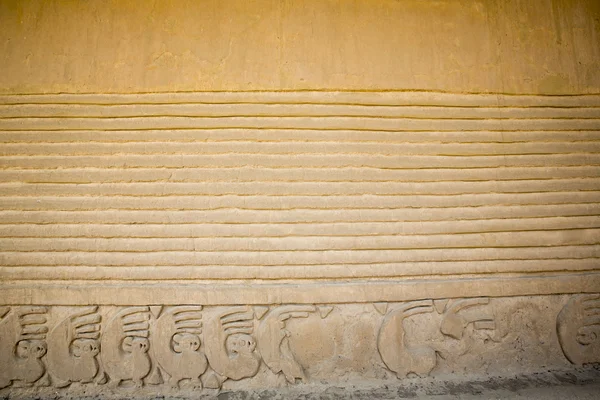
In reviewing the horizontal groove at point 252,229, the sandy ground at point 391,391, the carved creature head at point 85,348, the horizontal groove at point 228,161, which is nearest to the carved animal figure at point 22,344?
the sandy ground at point 391,391

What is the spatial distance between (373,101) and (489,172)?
111 centimetres

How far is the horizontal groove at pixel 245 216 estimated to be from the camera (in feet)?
9.45

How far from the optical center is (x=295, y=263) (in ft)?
9.48

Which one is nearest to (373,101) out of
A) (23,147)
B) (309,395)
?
(309,395)

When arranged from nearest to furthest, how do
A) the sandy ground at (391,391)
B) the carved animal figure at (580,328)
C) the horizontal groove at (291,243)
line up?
the sandy ground at (391,391)
the horizontal groove at (291,243)
the carved animal figure at (580,328)

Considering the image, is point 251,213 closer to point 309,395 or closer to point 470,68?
point 309,395

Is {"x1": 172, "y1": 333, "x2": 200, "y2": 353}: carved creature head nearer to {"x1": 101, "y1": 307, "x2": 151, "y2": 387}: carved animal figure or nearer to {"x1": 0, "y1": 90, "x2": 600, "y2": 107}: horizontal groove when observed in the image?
{"x1": 101, "y1": 307, "x2": 151, "y2": 387}: carved animal figure

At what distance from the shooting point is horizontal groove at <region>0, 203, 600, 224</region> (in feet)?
9.45

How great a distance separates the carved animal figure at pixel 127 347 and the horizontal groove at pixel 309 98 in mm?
1658

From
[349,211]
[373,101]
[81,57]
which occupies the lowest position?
[349,211]

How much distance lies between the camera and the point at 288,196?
2924mm

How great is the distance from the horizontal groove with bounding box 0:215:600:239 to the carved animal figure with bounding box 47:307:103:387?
2.11 feet

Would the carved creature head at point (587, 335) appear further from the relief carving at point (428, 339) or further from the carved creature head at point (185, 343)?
the carved creature head at point (185, 343)

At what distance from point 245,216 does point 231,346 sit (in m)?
0.99
